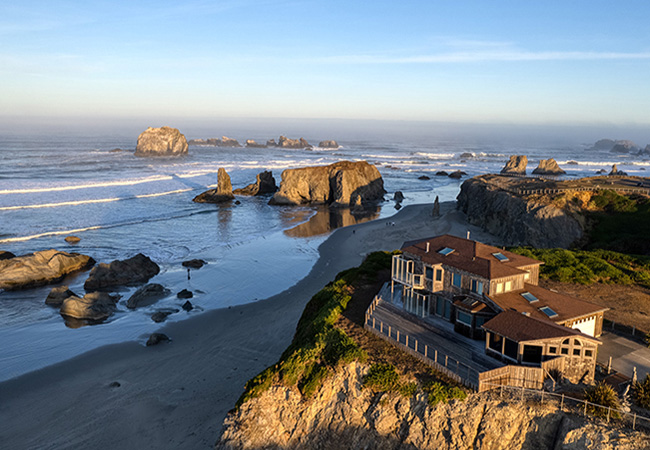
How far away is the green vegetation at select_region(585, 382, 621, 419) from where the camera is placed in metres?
14.4

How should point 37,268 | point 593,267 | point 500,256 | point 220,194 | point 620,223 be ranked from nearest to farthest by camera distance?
point 500,256
point 593,267
point 37,268
point 620,223
point 220,194

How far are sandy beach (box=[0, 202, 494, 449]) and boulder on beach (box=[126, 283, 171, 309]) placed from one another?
5.43 m

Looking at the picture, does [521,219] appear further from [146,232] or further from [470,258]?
[146,232]

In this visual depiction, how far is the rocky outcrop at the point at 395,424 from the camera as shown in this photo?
14391 millimetres

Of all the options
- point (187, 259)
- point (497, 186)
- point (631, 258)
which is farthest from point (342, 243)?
point (631, 258)

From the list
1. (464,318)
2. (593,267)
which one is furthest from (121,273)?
(593,267)

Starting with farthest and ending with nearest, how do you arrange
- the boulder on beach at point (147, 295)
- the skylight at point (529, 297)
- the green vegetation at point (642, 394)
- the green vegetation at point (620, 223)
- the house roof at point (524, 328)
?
the green vegetation at point (620, 223) < the boulder on beach at point (147, 295) < the skylight at point (529, 297) < the house roof at point (524, 328) < the green vegetation at point (642, 394)

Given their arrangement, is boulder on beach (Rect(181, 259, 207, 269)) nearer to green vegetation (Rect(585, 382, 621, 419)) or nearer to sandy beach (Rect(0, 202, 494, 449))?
sandy beach (Rect(0, 202, 494, 449))

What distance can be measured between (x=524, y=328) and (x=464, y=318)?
340cm

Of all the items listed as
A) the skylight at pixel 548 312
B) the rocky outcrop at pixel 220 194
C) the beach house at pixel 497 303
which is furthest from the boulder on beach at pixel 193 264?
the rocky outcrop at pixel 220 194

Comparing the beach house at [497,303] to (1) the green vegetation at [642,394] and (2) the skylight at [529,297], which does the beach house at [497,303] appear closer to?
(2) the skylight at [529,297]

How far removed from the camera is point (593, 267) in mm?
30188

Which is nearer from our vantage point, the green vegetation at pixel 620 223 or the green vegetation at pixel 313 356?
the green vegetation at pixel 313 356

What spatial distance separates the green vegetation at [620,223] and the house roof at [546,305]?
75.1 feet
